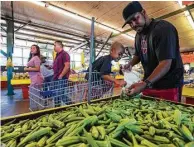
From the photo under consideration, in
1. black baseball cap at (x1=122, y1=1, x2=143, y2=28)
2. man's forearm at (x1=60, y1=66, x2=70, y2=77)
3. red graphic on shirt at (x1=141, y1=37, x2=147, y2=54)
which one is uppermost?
black baseball cap at (x1=122, y1=1, x2=143, y2=28)

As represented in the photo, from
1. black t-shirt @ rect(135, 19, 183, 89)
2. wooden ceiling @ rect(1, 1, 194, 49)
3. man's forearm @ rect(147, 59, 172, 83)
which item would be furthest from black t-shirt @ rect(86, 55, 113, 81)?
wooden ceiling @ rect(1, 1, 194, 49)

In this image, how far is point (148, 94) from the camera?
2.22 meters

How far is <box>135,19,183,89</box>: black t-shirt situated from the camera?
6.22 ft

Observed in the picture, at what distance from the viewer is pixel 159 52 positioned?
6.31ft

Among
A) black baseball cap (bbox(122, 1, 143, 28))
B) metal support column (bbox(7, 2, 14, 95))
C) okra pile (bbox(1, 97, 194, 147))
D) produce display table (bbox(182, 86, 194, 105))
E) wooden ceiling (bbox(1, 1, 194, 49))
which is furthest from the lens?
metal support column (bbox(7, 2, 14, 95))

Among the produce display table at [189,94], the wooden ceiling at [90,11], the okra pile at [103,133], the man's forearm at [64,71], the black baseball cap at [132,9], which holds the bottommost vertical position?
the produce display table at [189,94]

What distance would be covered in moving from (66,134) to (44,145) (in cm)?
12

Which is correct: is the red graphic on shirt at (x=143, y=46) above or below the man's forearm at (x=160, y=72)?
above

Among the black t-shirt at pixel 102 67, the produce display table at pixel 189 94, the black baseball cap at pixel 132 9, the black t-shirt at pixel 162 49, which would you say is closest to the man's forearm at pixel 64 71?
the black t-shirt at pixel 102 67

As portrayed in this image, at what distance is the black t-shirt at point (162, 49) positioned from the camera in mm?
1895

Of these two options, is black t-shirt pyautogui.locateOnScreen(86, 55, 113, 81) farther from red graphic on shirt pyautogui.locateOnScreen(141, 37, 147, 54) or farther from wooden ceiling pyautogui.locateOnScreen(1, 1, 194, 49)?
wooden ceiling pyautogui.locateOnScreen(1, 1, 194, 49)

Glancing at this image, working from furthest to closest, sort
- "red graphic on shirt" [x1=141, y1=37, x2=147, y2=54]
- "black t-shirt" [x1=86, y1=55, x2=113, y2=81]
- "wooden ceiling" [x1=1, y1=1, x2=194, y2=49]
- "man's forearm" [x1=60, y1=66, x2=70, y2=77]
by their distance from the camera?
"wooden ceiling" [x1=1, y1=1, x2=194, y2=49]
"man's forearm" [x1=60, y1=66, x2=70, y2=77]
"black t-shirt" [x1=86, y1=55, x2=113, y2=81]
"red graphic on shirt" [x1=141, y1=37, x2=147, y2=54]

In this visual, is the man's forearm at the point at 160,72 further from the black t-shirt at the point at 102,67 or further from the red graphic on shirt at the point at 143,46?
the black t-shirt at the point at 102,67

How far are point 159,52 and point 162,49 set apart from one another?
1.8 inches
